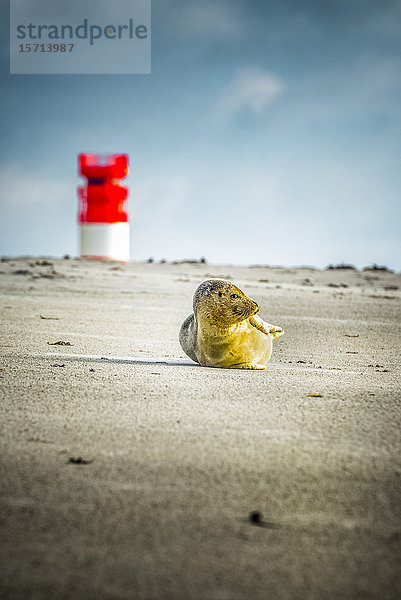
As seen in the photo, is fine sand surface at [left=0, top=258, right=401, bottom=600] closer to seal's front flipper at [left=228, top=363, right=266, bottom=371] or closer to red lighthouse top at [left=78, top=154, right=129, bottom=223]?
seal's front flipper at [left=228, top=363, right=266, bottom=371]

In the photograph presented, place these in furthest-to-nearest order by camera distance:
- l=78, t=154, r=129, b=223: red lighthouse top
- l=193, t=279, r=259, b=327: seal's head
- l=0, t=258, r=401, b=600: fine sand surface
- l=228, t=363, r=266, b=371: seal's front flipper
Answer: l=78, t=154, r=129, b=223: red lighthouse top < l=228, t=363, r=266, b=371: seal's front flipper < l=193, t=279, r=259, b=327: seal's head < l=0, t=258, r=401, b=600: fine sand surface

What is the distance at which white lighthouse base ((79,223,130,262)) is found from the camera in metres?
18.4

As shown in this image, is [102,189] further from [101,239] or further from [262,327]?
[262,327]

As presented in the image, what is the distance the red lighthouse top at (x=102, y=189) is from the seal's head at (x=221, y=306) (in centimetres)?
1505

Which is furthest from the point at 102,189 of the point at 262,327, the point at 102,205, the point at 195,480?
the point at 195,480

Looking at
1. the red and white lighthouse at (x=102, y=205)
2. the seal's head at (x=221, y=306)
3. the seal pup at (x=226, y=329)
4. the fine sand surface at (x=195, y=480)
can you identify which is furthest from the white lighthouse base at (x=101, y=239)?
the seal's head at (x=221, y=306)

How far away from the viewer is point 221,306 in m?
3.67

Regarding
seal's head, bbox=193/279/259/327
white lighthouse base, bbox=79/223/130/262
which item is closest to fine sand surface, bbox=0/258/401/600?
seal's head, bbox=193/279/259/327

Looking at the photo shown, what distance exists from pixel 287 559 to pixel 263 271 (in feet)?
39.9

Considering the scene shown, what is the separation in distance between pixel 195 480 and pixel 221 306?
2081 millimetres

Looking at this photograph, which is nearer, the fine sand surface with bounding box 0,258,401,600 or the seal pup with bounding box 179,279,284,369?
the fine sand surface with bounding box 0,258,401,600

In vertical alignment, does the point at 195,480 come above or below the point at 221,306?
below

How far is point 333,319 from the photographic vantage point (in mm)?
7258

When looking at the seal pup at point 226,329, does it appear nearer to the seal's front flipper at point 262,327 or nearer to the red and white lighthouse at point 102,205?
the seal's front flipper at point 262,327
